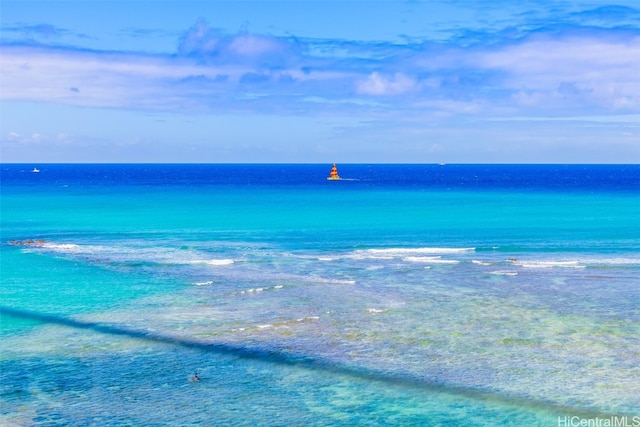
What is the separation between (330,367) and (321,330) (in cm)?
439

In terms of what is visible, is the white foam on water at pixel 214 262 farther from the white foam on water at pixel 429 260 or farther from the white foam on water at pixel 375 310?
the white foam on water at pixel 375 310

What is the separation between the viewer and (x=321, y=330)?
27578 millimetres

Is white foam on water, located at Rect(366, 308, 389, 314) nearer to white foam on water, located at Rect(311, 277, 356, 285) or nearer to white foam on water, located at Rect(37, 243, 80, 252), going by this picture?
white foam on water, located at Rect(311, 277, 356, 285)

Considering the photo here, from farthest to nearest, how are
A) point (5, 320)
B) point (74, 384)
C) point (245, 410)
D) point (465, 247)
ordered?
1. point (465, 247)
2. point (5, 320)
3. point (74, 384)
4. point (245, 410)

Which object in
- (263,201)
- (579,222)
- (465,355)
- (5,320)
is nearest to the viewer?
(465,355)

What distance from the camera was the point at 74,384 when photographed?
2162cm

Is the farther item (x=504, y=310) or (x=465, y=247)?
(x=465, y=247)

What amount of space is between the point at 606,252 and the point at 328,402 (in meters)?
32.8

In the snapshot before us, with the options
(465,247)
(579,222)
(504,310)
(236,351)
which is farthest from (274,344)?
(579,222)

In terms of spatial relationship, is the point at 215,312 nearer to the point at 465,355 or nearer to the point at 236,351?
the point at 236,351

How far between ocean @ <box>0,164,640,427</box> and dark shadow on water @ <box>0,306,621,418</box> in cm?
7

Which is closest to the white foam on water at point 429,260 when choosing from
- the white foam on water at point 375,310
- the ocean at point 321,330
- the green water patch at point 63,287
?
the ocean at point 321,330

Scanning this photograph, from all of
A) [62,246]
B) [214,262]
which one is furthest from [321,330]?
[62,246]

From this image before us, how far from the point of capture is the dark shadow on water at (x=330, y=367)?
1994cm
